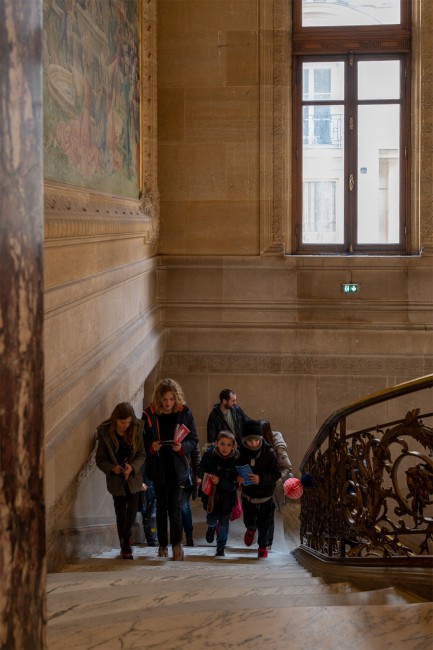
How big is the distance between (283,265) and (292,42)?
2.58 meters

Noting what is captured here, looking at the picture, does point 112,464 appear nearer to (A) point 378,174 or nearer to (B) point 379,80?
(A) point 378,174

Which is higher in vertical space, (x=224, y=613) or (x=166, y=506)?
(x=224, y=613)

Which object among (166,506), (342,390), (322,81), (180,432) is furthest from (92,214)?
(322,81)

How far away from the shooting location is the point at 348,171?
457 inches

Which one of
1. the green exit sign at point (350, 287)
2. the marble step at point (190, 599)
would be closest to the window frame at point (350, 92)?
the green exit sign at point (350, 287)

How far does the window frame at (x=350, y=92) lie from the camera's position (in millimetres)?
11359

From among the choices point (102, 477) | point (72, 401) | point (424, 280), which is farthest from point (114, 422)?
point (424, 280)

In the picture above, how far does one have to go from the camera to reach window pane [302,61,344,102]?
11.5 meters

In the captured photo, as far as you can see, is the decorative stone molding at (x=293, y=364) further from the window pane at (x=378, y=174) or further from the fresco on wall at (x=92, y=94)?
the fresco on wall at (x=92, y=94)

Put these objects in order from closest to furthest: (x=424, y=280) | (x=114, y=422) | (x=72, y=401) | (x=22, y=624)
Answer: (x=22, y=624) < (x=72, y=401) < (x=114, y=422) < (x=424, y=280)

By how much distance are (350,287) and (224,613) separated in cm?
806

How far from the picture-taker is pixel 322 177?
11.6 m

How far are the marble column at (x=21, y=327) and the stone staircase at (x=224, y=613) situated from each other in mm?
1522

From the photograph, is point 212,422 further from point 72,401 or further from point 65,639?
point 65,639
